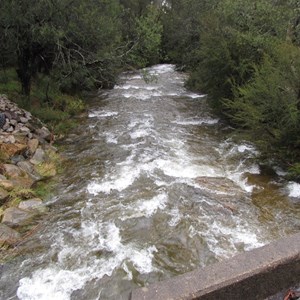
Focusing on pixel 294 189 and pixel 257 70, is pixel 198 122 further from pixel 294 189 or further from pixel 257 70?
pixel 294 189

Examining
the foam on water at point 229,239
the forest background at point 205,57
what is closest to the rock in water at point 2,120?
the forest background at point 205,57

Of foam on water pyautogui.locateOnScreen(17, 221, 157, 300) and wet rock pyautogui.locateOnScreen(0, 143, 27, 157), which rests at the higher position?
foam on water pyautogui.locateOnScreen(17, 221, 157, 300)

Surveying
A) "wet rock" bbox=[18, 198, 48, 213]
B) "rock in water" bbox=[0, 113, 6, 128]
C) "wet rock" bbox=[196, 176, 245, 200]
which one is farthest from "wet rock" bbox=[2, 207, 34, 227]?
"wet rock" bbox=[196, 176, 245, 200]

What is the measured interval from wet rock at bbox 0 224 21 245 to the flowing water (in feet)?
0.91

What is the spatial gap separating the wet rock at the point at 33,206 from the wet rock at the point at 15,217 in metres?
0.16

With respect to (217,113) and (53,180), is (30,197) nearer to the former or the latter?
(53,180)

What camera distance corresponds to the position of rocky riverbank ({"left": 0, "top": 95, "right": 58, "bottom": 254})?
19.4 ft

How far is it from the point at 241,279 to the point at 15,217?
471 cm

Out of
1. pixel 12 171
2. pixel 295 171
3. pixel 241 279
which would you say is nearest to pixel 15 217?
pixel 12 171

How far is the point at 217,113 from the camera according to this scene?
13.3 metres

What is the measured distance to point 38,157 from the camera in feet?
27.8

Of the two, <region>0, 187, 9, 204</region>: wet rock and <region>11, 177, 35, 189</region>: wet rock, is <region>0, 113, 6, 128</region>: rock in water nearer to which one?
<region>11, 177, 35, 189</region>: wet rock

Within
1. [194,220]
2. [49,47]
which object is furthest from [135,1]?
[194,220]

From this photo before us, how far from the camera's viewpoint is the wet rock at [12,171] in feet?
23.5
